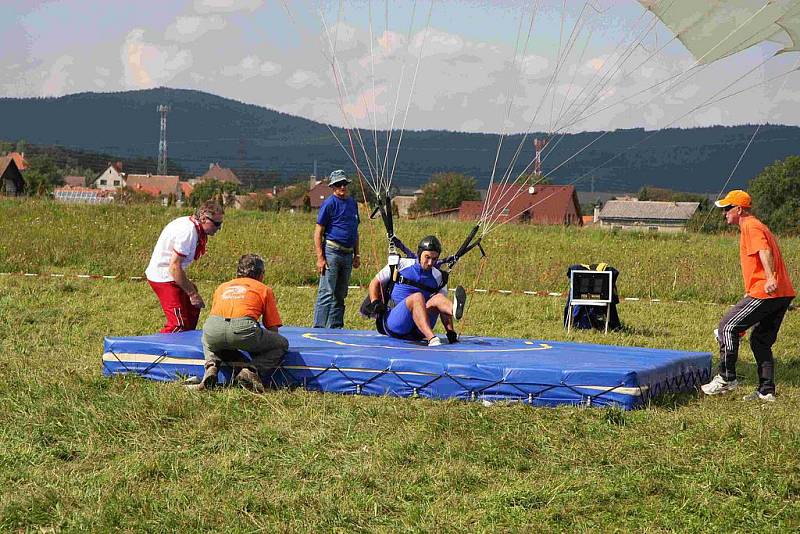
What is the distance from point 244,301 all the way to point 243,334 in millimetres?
257

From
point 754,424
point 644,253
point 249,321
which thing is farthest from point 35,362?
point 644,253

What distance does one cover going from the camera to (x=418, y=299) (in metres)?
8.84

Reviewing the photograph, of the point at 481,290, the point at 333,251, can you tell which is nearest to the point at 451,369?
the point at 333,251

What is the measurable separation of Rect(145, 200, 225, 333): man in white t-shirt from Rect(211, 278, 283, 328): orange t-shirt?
1001 millimetres

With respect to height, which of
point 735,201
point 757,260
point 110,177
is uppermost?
point 110,177

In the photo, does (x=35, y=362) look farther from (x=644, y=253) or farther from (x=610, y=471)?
(x=644, y=253)

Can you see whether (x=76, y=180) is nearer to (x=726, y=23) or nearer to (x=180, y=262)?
(x=180, y=262)

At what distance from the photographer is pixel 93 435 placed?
629cm

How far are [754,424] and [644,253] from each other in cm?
1617

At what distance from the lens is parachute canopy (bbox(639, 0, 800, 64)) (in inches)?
372

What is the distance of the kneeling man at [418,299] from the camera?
29.1ft

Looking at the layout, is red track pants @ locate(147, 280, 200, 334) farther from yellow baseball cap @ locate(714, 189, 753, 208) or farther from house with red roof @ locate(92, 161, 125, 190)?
house with red roof @ locate(92, 161, 125, 190)

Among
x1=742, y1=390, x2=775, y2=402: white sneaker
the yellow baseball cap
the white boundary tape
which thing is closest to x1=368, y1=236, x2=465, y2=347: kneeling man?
the yellow baseball cap

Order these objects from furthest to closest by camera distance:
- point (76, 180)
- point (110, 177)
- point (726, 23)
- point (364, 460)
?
point (110, 177), point (76, 180), point (726, 23), point (364, 460)
